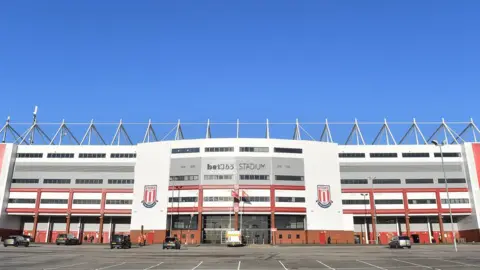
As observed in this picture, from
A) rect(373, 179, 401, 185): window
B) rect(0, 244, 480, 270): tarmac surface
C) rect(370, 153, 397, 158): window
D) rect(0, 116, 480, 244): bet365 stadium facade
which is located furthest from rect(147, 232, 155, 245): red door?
rect(370, 153, 397, 158): window

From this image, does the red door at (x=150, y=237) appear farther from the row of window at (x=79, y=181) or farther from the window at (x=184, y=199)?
the row of window at (x=79, y=181)

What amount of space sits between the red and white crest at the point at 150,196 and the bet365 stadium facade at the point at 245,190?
0.80ft

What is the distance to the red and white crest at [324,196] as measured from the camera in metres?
91.8

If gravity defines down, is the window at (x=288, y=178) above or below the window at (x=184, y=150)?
below

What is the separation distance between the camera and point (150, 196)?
92875 mm

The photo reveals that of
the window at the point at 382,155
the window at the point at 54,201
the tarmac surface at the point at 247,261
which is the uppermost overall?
the window at the point at 382,155

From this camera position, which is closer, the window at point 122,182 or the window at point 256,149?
the window at point 256,149

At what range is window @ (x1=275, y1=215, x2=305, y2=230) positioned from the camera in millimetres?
90812

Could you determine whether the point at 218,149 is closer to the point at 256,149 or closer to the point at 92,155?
the point at 256,149

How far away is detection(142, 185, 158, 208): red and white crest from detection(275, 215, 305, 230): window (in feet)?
98.2

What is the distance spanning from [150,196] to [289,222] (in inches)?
1352

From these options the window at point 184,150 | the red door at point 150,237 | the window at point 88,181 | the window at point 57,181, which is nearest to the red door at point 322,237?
the window at point 184,150

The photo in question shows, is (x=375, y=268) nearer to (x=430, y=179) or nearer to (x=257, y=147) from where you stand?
(x=257, y=147)

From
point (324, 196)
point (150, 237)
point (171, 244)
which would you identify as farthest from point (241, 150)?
point (171, 244)
